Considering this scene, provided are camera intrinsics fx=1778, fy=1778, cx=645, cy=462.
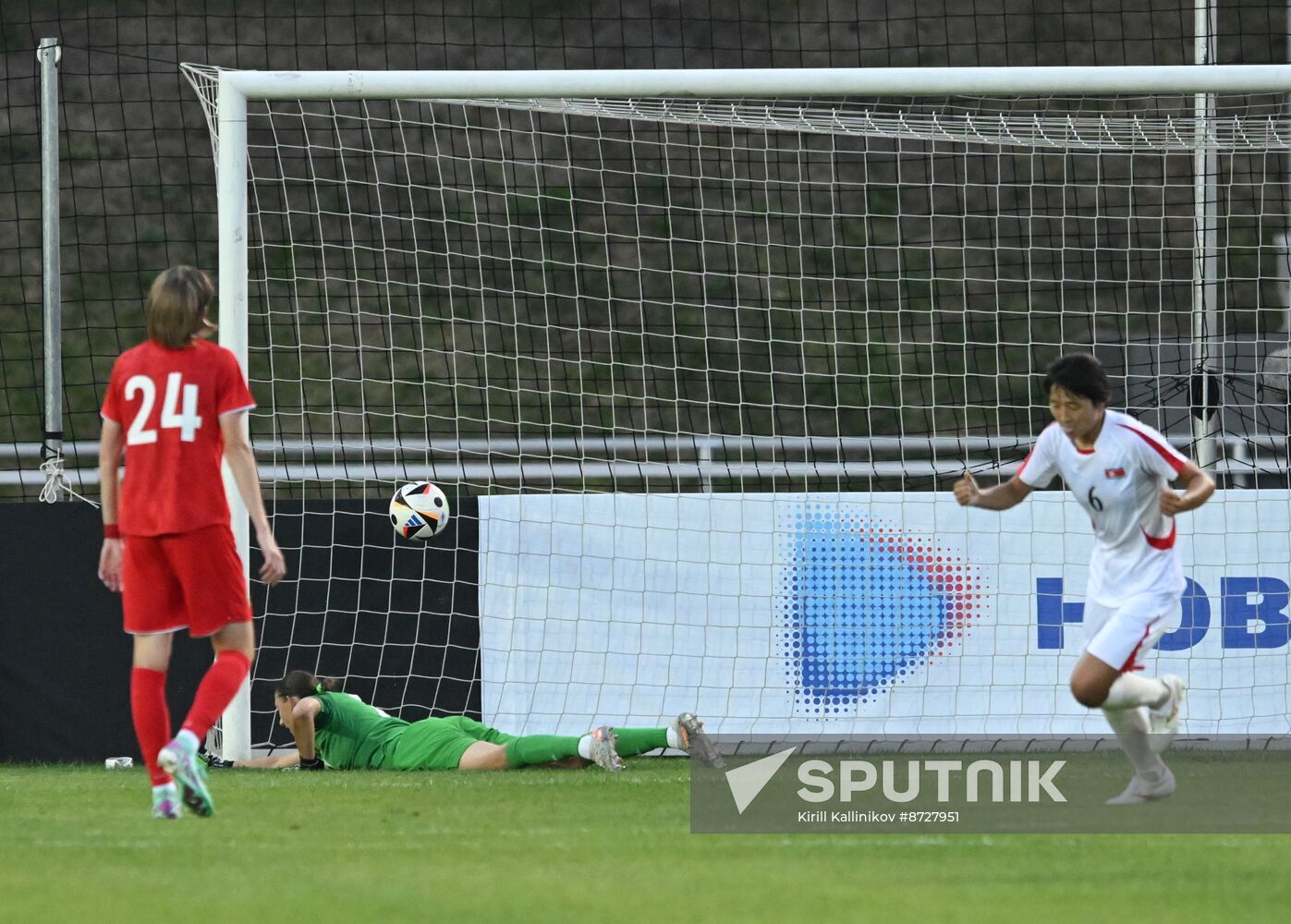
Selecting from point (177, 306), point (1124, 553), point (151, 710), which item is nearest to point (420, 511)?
point (151, 710)

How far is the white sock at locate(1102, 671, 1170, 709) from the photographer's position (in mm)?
6758

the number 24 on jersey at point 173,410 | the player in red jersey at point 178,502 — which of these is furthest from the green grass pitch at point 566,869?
the number 24 on jersey at point 173,410

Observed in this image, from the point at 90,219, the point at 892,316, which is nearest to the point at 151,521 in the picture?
the point at 892,316

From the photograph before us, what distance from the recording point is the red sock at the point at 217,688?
593cm

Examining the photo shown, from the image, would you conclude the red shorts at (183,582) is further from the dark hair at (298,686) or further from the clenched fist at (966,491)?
the dark hair at (298,686)

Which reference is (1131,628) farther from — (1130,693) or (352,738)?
(352,738)

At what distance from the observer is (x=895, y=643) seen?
9.88 metres

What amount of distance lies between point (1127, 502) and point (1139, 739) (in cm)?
91

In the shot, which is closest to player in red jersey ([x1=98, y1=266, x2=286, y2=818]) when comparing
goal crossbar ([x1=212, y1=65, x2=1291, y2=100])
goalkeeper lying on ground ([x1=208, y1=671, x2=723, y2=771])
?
goalkeeper lying on ground ([x1=208, y1=671, x2=723, y2=771])

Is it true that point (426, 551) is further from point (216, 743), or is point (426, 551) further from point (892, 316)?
point (892, 316)

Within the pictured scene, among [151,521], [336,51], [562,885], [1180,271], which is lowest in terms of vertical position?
[562,885]

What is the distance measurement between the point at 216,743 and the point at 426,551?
1.56 m

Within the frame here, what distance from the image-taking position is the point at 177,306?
6.01 meters
